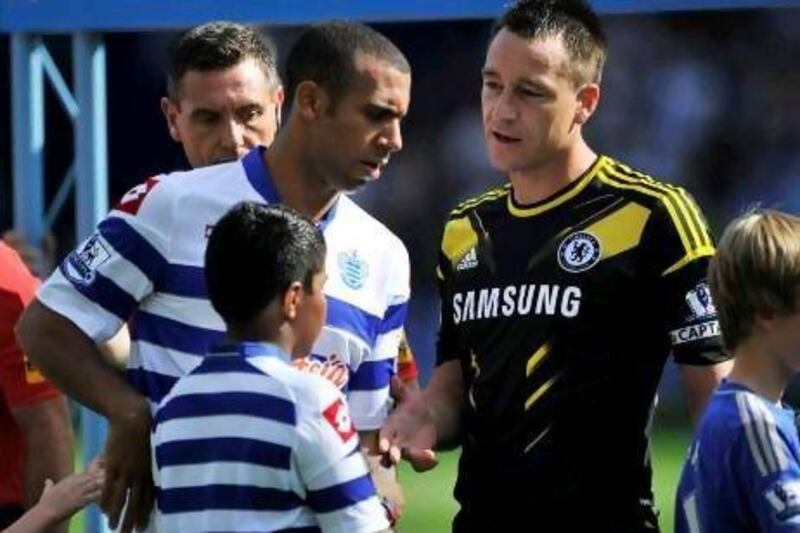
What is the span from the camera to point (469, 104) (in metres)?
12.3

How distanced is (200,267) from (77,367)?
0.93 feet

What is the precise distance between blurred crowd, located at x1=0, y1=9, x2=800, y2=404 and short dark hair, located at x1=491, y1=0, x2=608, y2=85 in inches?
313

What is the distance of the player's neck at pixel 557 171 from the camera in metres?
3.94

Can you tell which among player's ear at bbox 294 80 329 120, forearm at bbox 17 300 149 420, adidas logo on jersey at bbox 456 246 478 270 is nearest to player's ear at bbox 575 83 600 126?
adidas logo on jersey at bbox 456 246 478 270

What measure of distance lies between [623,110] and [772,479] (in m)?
9.05

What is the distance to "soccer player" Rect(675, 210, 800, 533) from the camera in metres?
3.39

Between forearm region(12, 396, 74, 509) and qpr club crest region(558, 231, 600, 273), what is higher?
qpr club crest region(558, 231, 600, 273)

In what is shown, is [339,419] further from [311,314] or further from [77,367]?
[77,367]

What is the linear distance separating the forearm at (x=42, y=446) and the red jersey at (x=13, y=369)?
1.0 inches

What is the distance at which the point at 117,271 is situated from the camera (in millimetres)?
3793

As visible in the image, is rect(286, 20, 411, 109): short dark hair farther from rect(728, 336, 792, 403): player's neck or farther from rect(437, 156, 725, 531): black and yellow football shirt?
rect(728, 336, 792, 403): player's neck

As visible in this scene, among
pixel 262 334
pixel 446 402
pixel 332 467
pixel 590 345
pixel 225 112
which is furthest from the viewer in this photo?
pixel 225 112

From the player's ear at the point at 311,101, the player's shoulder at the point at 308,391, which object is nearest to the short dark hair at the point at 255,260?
the player's shoulder at the point at 308,391

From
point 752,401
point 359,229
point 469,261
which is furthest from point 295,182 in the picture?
point 752,401
